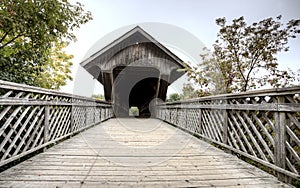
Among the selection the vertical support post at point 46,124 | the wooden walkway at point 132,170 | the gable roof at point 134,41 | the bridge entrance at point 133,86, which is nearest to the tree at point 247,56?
the gable roof at point 134,41

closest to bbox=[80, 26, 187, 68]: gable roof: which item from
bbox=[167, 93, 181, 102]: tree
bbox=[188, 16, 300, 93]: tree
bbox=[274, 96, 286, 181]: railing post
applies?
bbox=[188, 16, 300, 93]: tree

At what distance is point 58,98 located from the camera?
11.1 feet

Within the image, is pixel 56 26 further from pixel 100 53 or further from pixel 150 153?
pixel 100 53

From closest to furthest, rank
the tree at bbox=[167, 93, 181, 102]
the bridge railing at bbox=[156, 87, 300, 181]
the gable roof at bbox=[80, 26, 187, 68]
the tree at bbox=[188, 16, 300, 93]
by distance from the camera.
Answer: the bridge railing at bbox=[156, 87, 300, 181]
the tree at bbox=[188, 16, 300, 93]
the gable roof at bbox=[80, 26, 187, 68]
the tree at bbox=[167, 93, 181, 102]

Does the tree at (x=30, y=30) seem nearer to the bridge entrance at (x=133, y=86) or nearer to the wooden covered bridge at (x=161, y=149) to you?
the wooden covered bridge at (x=161, y=149)

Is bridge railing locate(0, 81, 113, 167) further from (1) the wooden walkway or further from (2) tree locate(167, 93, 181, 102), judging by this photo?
(2) tree locate(167, 93, 181, 102)

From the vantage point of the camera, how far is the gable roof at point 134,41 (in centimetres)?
801

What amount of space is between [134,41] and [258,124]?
7172mm

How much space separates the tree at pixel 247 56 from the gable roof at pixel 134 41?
2.20 metres

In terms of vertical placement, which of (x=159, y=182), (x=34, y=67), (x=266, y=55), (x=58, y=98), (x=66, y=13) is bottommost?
(x=159, y=182)

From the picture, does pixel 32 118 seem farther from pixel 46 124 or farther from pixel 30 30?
pixel 30 30

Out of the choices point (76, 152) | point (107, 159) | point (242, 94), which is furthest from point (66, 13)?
point (242, 94)

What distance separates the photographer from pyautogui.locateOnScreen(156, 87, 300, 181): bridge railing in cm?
180

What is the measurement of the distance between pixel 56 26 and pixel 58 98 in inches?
65.5
